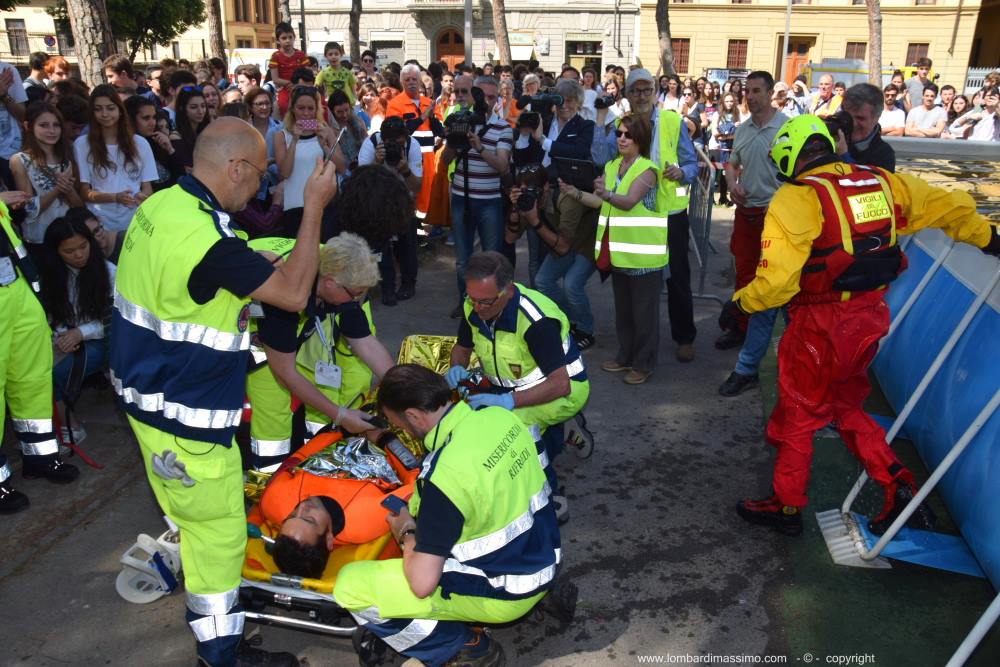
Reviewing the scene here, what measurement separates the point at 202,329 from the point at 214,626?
3.66 feet

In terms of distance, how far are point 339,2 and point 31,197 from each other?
4109cm

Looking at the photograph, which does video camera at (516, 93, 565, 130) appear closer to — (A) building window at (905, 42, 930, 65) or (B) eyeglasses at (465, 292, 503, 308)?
(B) eyeglasses at (465, 292, 503, 308)

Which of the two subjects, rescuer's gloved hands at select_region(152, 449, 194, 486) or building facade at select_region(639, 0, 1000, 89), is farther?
building facade at select_region(639, 0, 1000, 89)

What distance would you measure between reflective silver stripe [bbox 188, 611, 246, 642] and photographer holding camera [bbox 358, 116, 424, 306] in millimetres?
3795

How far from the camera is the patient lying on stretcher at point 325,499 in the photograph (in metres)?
3.12

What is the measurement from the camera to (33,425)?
4266 mm

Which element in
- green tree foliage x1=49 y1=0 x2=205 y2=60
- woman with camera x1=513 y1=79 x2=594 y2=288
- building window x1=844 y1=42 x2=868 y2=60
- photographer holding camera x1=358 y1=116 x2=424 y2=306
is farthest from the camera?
building window x1=844 y1=42 x2=868 y2=60

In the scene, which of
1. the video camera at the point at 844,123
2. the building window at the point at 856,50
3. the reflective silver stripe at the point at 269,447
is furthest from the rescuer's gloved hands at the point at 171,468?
the building window at the point at 856,50

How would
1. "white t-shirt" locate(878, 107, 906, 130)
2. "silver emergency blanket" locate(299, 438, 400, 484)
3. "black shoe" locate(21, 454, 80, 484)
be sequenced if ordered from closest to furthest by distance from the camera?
"silver emergency blanket" locate(299, 438, 400, 484) < "black shoe" locate(21, 454, 80, 484) < "white t-shirt" locate(878, 107, 906, 130)

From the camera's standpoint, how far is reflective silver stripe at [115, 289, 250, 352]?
8.75 feet

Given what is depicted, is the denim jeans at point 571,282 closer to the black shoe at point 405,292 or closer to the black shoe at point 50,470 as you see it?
the black shoe at point 405,292

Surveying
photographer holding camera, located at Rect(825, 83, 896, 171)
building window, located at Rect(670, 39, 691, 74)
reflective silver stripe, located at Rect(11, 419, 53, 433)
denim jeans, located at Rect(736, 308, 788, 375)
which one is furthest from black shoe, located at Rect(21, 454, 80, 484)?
building window, located at Rect(670, 39, 691, 74)

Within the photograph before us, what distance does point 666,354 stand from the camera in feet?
21.1

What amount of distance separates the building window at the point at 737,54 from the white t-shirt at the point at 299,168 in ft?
125
